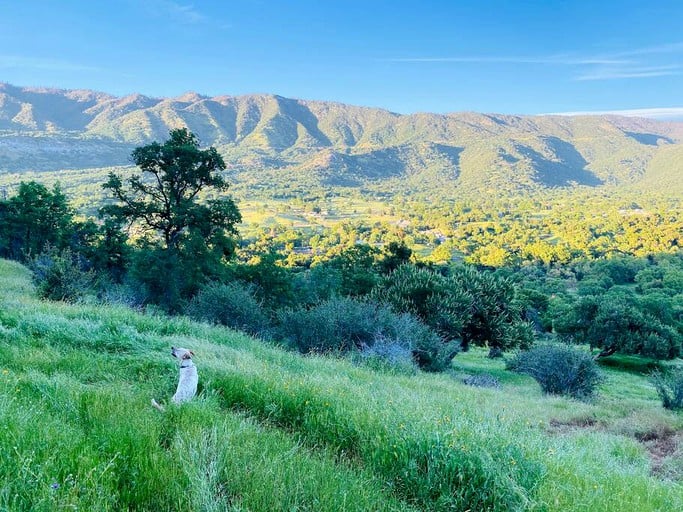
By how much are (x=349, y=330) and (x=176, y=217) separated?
33.1ft

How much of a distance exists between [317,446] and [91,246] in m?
32.6

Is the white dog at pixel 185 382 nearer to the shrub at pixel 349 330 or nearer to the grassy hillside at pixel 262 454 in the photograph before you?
the grassy hillside at pixel 262 454

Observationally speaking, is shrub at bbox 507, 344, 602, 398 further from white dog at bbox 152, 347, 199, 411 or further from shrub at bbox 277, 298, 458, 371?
white dog at bbox 152, 347, 199, 411

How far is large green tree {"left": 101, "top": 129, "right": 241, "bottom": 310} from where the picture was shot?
19719mm

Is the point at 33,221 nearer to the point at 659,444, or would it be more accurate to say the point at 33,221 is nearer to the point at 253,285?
the point at 253,285

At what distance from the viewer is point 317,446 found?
418cm

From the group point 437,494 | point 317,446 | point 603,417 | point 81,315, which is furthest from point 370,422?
point 81,315

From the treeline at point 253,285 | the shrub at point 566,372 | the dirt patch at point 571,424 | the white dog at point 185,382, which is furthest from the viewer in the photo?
the treeline at point 253,285

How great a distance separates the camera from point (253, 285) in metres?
26.2

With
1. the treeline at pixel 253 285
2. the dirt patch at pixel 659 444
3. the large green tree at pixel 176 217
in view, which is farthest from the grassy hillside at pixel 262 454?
the large green tree at pixel 176 217

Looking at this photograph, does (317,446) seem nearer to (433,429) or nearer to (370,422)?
(370,422)

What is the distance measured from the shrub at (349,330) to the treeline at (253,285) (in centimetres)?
5

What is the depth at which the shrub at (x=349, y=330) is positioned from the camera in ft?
51.5

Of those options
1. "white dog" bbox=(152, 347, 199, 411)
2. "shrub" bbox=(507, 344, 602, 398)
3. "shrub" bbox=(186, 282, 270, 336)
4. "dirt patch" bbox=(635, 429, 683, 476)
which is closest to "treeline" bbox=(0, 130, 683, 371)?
"shrub" bbox=(186, 282, 270, 336)
